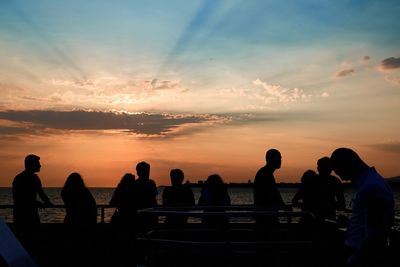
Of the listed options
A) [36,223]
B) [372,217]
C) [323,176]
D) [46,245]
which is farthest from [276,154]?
[46,245]

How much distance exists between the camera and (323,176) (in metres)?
9.58

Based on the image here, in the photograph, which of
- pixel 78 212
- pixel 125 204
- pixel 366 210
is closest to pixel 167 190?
pixel 125 204

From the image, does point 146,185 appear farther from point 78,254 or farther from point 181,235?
point 181,235

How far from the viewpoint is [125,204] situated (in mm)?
9727

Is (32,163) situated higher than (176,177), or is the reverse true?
(32,163)

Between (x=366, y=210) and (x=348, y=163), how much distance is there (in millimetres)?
445

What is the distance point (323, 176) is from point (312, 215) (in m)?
3.95

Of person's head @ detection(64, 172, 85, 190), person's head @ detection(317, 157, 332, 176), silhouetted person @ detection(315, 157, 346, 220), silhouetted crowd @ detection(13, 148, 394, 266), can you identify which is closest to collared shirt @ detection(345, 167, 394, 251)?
silhouetted crowd @ detection(13, 148, 394, 266)

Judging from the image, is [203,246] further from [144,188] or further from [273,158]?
[144,188]

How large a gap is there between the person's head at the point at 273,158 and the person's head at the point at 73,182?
3.24m

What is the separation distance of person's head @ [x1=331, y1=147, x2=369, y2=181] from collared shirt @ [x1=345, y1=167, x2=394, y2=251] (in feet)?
0.18

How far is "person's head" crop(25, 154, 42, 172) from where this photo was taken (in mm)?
9391

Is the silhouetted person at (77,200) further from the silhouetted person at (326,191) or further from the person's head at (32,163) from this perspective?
the silhouetted person at (326,191)

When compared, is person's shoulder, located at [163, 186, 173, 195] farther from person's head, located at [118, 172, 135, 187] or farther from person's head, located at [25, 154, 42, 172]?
person's head, located at [25, 154, 42, 172]
